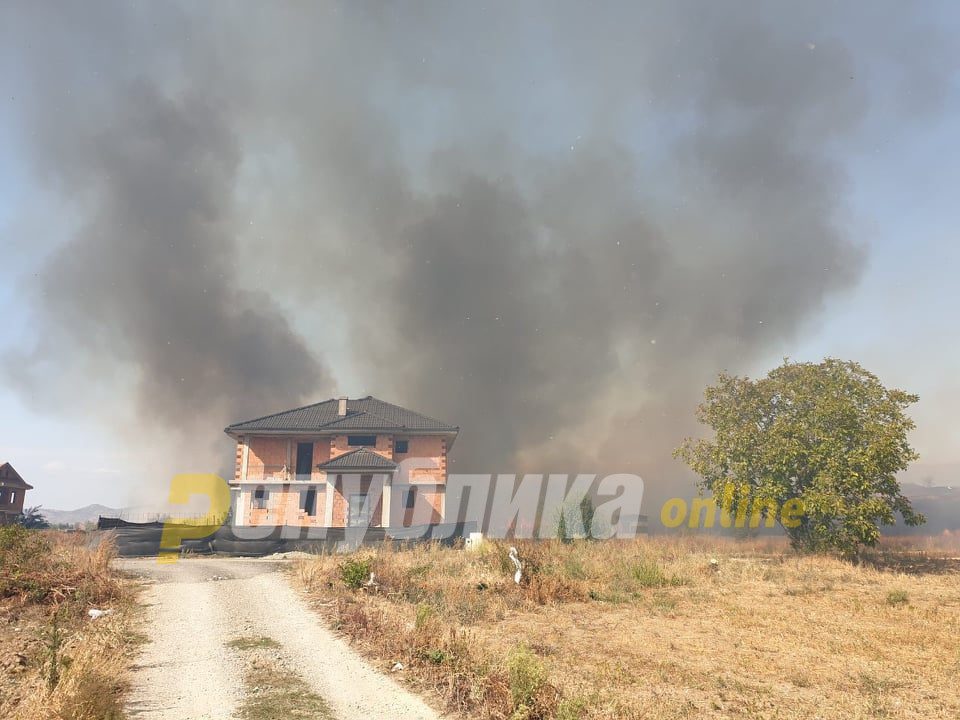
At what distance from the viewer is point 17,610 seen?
1197cm

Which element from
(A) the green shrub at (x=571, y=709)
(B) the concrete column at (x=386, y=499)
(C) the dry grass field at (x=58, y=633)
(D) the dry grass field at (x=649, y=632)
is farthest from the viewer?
(B) the concrete column at (x=386, y=499)

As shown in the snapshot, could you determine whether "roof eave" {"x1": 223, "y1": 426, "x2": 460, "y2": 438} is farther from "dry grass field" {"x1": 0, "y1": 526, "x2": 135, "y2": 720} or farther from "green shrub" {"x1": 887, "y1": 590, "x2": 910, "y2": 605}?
"green shrub" {"x1": 887, "y1": 590, "x2": 910, "y2": 605}

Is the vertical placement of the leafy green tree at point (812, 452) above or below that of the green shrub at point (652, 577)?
above

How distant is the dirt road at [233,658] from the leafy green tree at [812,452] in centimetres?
1918

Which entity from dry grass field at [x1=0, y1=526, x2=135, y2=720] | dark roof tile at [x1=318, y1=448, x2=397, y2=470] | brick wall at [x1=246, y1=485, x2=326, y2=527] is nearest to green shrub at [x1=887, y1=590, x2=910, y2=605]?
dry grass field at [x1=0, y1=526, x2=135, y2=720]

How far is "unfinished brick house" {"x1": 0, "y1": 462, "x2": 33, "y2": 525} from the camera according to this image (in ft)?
161

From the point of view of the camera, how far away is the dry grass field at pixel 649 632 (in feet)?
26.2

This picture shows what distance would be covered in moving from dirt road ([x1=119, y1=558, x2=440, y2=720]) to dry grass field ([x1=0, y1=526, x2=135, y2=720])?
526mm

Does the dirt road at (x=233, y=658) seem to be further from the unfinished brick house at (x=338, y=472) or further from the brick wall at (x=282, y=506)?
the brick wall at (x=282, y=506)

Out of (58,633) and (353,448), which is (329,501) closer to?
(353,448)

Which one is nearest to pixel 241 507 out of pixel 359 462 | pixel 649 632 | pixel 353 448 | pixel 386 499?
pixel 353 448

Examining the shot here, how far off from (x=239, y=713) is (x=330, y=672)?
1947 mm

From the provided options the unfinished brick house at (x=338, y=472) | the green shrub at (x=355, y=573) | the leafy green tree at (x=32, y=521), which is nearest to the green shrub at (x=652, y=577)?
the green shrub at (x=355, y=573)

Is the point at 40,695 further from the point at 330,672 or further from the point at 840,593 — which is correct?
the point at 840,593
